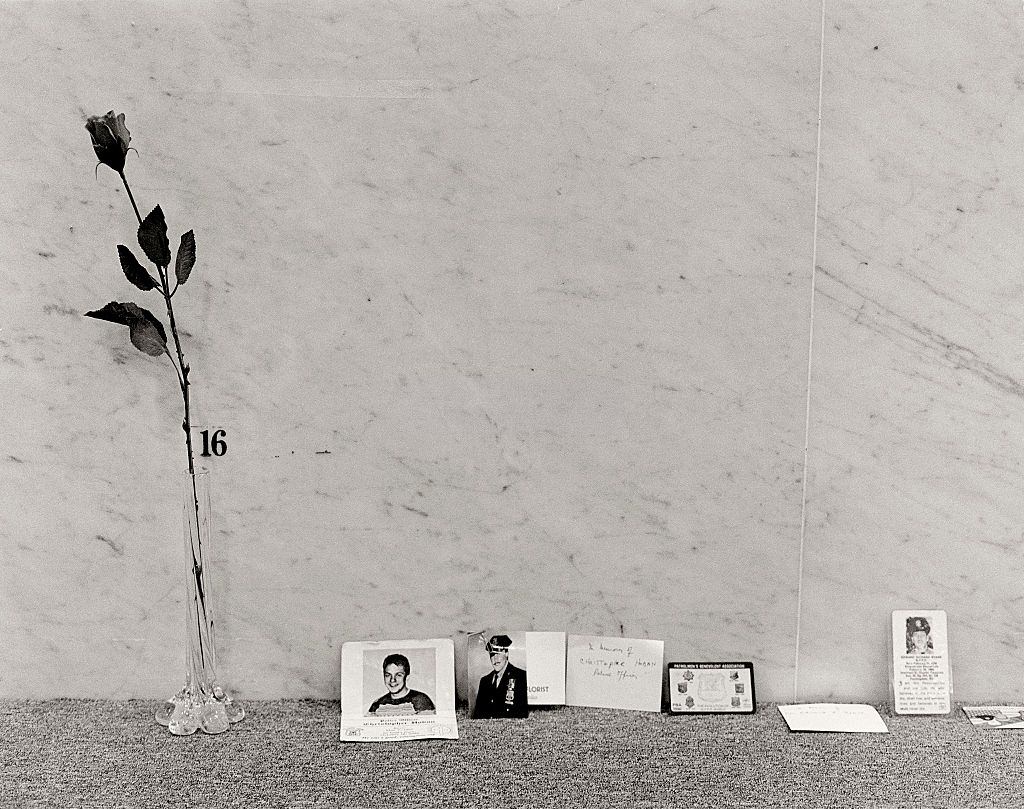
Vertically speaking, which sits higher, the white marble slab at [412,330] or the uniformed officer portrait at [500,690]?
the white marble slab at [412,330]

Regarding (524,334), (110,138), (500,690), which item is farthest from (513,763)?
(110,138)

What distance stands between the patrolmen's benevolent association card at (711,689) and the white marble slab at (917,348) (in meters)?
0.11

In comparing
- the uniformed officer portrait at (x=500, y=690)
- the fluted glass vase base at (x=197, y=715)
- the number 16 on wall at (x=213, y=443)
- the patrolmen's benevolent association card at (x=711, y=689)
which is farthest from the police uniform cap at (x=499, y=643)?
the number 16 on wall at (x=213, y=443)

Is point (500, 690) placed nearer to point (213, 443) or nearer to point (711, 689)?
point (711, 689)

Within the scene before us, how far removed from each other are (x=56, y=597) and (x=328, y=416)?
22.4 inches

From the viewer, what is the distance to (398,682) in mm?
1576

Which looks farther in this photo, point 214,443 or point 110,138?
point 214,443

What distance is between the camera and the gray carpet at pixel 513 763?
134 centimetres

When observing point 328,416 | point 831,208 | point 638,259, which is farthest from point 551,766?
point 831,208

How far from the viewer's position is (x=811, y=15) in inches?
57.9

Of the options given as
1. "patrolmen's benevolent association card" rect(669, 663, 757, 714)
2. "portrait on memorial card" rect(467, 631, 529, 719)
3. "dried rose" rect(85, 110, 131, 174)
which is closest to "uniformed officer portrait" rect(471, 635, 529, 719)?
"portrait on memorial card" rect(467, 631, 529, 719)

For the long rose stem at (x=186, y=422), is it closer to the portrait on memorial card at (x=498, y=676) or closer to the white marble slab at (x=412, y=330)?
the white marble slab at (x=412, y=330)

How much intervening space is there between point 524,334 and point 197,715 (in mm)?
825

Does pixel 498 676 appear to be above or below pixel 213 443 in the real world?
below
